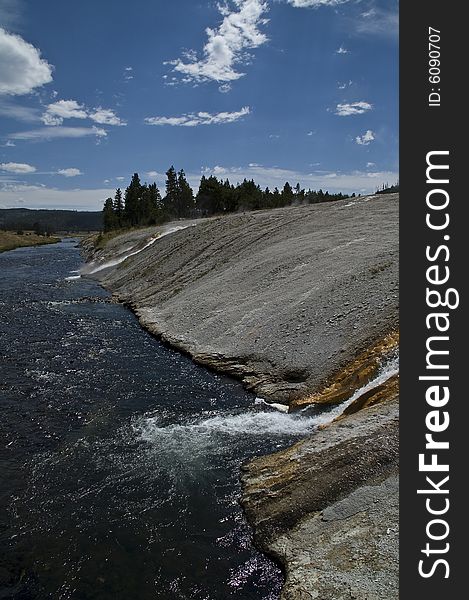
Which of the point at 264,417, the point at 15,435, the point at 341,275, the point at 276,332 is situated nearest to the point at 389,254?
the point at 341,275

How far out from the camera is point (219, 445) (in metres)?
15.3

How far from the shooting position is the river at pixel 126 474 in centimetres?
999

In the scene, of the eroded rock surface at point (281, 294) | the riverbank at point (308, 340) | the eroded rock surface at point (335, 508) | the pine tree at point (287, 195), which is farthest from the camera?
the pine tree at point (287, 195)

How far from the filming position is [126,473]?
13688 mm

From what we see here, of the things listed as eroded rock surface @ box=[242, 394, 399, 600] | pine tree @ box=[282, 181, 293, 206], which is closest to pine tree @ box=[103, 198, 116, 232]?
pine tree @ box=[282, 181, 293, 206]

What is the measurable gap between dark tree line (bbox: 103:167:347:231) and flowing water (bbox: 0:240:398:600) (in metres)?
82.7

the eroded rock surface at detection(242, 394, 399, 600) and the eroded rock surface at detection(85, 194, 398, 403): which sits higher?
the eroded rock surface at detection(85, 194, 398, 403)

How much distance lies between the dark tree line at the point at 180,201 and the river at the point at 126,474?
82.4 m

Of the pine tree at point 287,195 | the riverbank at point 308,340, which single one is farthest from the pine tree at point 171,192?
the riverbank at point 308,340

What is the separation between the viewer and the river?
32.8 ft

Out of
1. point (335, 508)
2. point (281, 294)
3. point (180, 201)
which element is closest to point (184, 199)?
point (180, 201)

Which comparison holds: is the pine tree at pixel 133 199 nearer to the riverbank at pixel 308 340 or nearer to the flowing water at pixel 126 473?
the riverbank at pixel 308 340

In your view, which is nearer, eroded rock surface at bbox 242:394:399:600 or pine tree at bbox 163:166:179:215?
eroded rock surface at bbox 242:394:399:600

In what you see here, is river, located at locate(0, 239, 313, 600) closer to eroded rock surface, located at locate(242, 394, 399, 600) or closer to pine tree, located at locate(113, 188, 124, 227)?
eroded rock surface, located at locate(242, 394, 399, 600)
